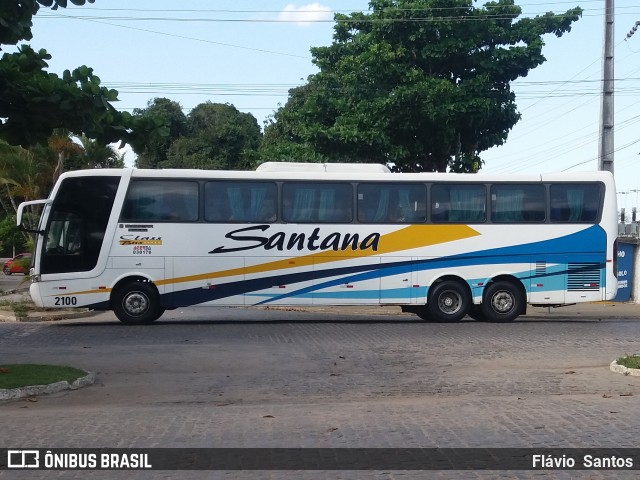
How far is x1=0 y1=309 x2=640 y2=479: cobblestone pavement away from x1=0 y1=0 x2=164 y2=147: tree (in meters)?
3.48

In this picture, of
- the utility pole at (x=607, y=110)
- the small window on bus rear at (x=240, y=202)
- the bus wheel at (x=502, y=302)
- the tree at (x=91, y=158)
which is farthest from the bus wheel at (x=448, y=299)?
the tree at (x=91, y=158)

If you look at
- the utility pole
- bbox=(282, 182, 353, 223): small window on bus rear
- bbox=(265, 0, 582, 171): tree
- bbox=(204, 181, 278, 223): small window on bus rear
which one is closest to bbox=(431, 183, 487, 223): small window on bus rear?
bbox=(282, 182, 353, 223): small window on bus rear

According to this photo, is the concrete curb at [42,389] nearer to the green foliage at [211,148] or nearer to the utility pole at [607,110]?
the utility pole at [607,110]

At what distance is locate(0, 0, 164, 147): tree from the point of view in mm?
12039

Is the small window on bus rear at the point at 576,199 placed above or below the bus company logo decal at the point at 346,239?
above


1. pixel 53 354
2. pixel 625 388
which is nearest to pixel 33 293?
pixel 53 354

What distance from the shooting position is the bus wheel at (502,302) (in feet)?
73.5

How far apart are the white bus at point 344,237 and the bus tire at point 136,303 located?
0.02 m

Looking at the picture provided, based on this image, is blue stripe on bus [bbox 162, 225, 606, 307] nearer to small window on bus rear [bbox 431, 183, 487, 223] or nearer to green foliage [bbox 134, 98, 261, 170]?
small window on bus rear [bbox 431, 183, 487, 223]

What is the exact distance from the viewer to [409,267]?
73.5 ft

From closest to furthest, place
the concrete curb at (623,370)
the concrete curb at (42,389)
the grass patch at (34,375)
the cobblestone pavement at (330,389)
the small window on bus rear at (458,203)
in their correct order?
the cobblestone pavement at (330,389) < the concrete curb at (42,389) < the grass patch at (34,375) < the concrete curb at (623,370) < the small window on bus rear at (458,203)

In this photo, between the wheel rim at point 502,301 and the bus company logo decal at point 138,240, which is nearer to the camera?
the bus company logo decal at point 138,240

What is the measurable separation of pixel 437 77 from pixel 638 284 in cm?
1013

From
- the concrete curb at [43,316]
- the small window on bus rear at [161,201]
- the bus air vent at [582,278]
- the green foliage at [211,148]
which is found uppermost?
the green foliage at [211,148]
